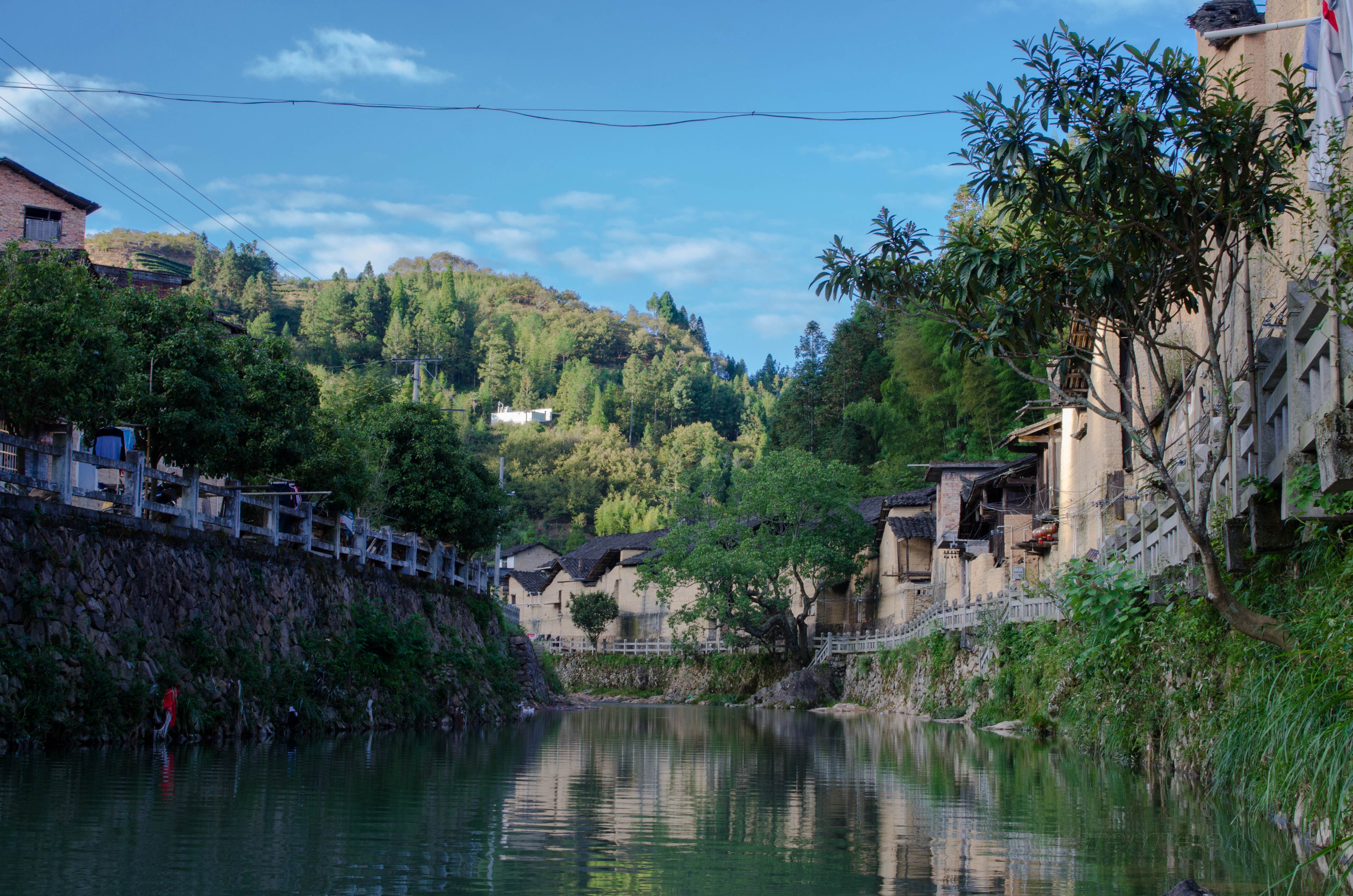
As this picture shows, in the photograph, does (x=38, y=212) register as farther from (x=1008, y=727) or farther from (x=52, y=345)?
(x=1008, y=727)

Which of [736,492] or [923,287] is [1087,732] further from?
[736,492]

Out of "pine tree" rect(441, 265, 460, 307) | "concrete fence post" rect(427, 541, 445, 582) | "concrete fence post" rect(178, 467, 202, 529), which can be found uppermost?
"pine tree" rect(441, 265, 460, 307)

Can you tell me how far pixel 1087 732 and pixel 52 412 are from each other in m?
16.4

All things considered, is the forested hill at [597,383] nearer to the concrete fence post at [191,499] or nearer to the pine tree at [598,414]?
the pine tree at [598,414]

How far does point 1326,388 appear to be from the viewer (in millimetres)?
8438

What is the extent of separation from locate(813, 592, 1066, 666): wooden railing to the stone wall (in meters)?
12.9

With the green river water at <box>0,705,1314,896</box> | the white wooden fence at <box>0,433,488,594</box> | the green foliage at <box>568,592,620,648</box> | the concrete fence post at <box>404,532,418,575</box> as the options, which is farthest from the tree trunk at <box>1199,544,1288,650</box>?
the green foliage at <box>568,592,620,648</box>

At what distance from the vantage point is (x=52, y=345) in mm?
16141

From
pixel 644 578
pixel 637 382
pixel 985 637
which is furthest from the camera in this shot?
pixel 637 382

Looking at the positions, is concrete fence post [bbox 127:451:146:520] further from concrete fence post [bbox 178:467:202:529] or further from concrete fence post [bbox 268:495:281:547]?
concrete fence post [bbox 268:495:281:547]

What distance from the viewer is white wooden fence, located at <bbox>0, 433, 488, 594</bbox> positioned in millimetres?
16172

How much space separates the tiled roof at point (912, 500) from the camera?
171ft

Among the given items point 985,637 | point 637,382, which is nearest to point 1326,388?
point 985,637

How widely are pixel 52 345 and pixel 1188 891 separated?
15.3 m
